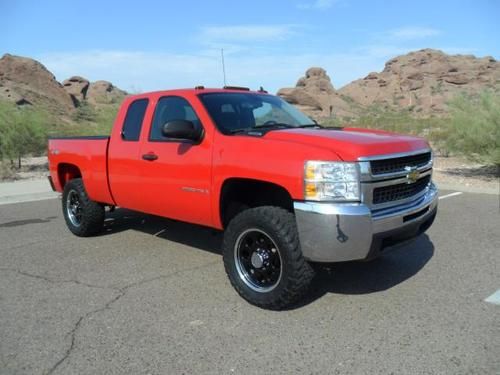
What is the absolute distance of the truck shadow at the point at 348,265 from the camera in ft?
15.8

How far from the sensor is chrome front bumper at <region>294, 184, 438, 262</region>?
381cm

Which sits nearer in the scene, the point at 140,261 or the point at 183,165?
the point at 183,165

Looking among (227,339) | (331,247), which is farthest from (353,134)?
(227,339)

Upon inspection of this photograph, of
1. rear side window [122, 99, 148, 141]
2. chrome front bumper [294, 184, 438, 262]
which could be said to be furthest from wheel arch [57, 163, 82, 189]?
chrome front bumper [294, 184, 438, 262]

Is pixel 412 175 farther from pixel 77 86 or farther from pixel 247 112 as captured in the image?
pixel 77 86

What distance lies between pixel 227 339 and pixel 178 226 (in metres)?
3.98

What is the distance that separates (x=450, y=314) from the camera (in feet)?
13.6

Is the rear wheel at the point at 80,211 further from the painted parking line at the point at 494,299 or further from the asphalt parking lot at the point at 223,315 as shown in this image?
the painted parking line at the point at 494,299

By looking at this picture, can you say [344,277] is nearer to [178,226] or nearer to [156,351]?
[156,351]

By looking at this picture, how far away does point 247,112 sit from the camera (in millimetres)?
5363

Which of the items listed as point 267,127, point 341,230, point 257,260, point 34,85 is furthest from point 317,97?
point 341,230

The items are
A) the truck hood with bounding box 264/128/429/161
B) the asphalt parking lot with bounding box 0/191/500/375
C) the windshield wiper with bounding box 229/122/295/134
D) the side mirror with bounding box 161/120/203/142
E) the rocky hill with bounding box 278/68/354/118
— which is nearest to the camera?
the asphalt parking lot with bounding box 0/191/500/375

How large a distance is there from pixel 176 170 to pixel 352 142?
6.49 feet

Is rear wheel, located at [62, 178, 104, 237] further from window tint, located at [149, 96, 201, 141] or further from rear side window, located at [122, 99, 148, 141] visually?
window tint, located at [149, 96, 201, 141]
